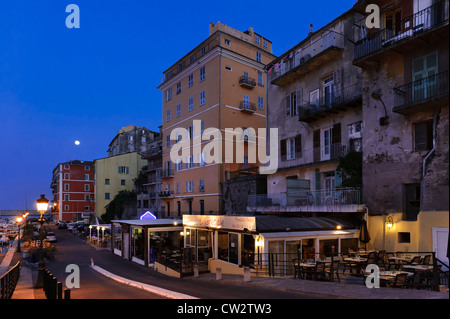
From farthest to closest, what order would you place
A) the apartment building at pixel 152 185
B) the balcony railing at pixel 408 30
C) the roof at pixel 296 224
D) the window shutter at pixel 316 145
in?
the apartment building at pixel 152 185 → the window shutter at pixel 316 145 → the roof at pixel 296 224 → the balcony railing at pixel 408 30

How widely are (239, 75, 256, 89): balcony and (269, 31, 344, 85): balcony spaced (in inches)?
392

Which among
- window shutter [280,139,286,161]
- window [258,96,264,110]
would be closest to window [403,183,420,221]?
window shutter [280,139,286,161]

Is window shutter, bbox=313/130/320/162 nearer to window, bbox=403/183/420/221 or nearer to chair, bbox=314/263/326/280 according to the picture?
window, bbox=403/183/420/221

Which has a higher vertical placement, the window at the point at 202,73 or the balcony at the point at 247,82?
the window at the point at 202,73

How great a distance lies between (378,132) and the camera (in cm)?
1862

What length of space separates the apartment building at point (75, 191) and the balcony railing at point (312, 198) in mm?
65570

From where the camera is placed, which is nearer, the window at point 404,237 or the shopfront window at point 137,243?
the window at point 404,237

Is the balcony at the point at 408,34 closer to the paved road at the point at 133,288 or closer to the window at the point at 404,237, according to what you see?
the window at the point at 404,237

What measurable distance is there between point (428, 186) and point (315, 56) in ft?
40.2

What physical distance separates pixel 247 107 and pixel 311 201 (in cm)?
1980

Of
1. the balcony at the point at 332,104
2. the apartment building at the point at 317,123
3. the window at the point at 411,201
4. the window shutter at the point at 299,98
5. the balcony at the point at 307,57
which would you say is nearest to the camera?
the window at the point at 411,201

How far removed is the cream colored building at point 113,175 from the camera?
64.4m

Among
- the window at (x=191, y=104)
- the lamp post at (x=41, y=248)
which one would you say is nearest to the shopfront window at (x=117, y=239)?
the lamp post at (x=41, y=248)
